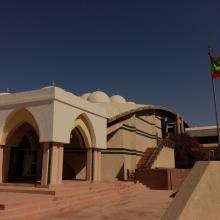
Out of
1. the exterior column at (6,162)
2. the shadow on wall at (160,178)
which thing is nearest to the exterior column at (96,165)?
the shadow on wall at (160,178)

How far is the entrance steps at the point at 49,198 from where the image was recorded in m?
10.1

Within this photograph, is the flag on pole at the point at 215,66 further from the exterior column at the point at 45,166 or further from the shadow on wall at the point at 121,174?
the exterior column at the point at 45,166

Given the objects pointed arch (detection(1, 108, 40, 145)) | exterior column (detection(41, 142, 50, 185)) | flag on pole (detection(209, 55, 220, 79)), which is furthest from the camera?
flag on pole (detection(209, 55, 220, 79))

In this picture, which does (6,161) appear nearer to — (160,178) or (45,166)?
(45,166)

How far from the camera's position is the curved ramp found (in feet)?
18.0

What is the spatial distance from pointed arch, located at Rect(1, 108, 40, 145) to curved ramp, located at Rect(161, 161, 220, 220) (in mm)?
12908

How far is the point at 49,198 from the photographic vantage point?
1230 cm

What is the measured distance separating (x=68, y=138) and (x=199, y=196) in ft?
38.7

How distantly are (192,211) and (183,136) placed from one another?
3183 centimetres

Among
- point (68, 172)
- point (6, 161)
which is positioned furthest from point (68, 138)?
point (68, 172)

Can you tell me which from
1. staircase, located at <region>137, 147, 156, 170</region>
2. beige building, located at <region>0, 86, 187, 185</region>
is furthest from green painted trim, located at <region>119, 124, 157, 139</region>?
staircase, located at <region>137, 147, 156, 170</region>

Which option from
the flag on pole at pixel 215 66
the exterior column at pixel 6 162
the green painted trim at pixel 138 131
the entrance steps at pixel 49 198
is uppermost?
the flag on pole at pixel 215 66

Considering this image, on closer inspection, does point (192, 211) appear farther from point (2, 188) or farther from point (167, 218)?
point (2, 188)

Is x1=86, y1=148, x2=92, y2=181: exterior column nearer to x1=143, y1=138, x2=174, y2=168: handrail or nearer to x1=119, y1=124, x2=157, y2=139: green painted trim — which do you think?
x1=143, y1=138, x2=174, y2=168: handrail
